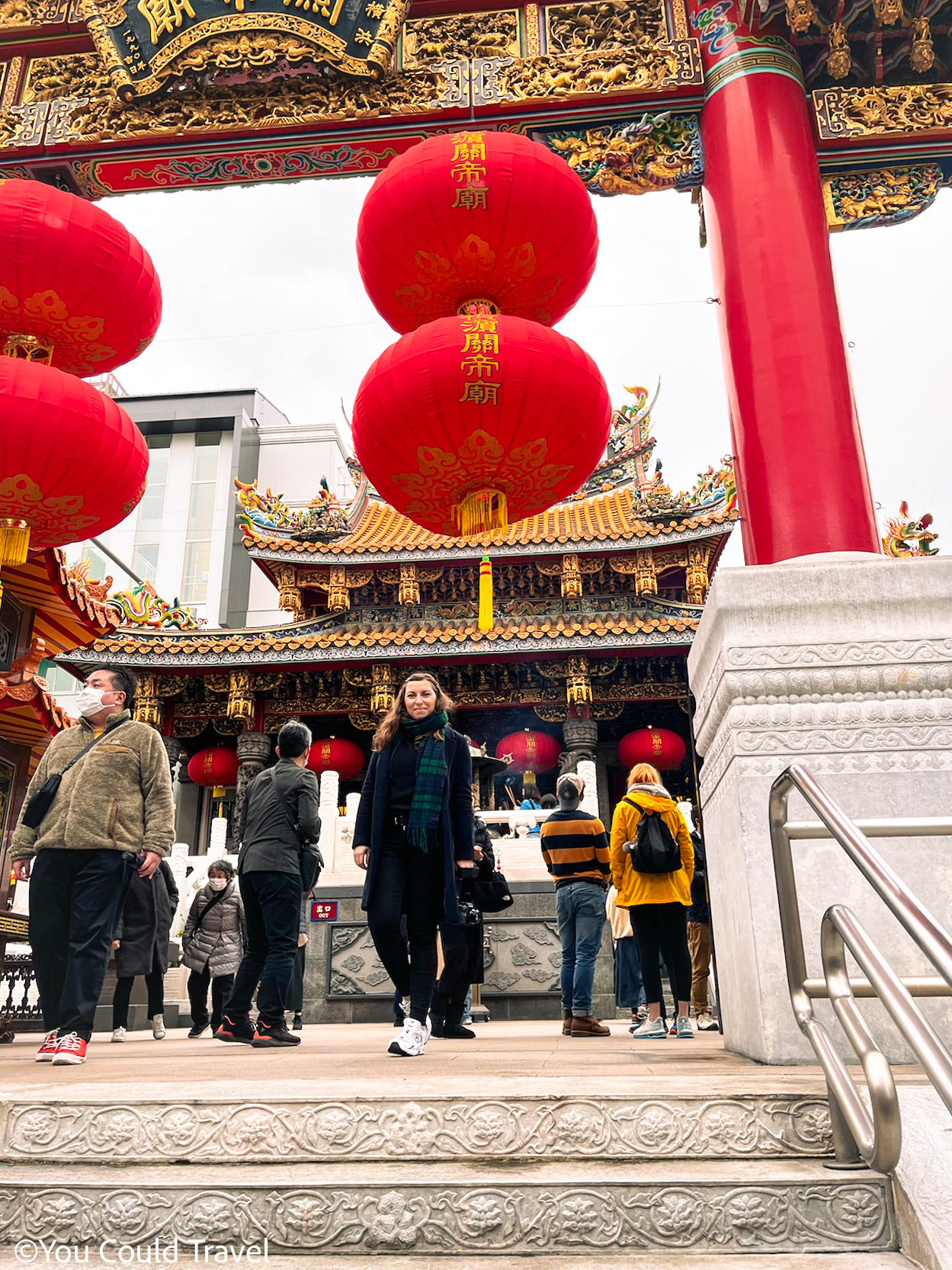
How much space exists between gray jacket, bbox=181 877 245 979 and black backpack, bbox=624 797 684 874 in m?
3.13

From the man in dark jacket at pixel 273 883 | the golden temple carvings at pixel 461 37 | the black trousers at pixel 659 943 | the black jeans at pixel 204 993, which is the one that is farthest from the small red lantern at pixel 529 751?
the golden temple carvings at pixel 461 37

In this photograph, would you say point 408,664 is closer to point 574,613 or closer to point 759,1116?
point 574,613

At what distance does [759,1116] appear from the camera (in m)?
1.94

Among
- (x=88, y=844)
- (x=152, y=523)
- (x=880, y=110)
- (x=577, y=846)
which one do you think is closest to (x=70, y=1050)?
(x=88, y=844)

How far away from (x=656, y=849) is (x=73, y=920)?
273 centimetres

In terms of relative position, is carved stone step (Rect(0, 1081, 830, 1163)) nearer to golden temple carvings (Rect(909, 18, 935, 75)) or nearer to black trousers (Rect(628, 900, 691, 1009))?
black trousers (Rect(628, 900, 691, 1009))

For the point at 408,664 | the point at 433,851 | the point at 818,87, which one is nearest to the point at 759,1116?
the point at 433,851

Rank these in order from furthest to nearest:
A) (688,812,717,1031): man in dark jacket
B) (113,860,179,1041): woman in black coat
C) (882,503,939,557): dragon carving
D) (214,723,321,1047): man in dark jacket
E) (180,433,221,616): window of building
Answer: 1. (180,433,221,616): window of building
2. (882,503,939,557): dragon carving
3. (688,812,717,1031): man in dark jacket
4. (113,860,179,1041): woman in black coat
5. (214,723,321,1047): man in dark jacket

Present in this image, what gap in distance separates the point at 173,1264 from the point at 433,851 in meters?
2.08

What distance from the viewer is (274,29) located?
17.5ft

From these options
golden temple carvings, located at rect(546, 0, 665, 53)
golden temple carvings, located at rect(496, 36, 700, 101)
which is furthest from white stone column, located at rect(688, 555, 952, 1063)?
golden temple carvings, located at rect(546, 0, 665, 53)

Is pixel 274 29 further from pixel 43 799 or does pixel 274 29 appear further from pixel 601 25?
pixel 43 799

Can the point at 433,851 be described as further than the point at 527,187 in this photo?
No

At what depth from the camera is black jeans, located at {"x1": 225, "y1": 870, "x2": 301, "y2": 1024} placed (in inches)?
169
